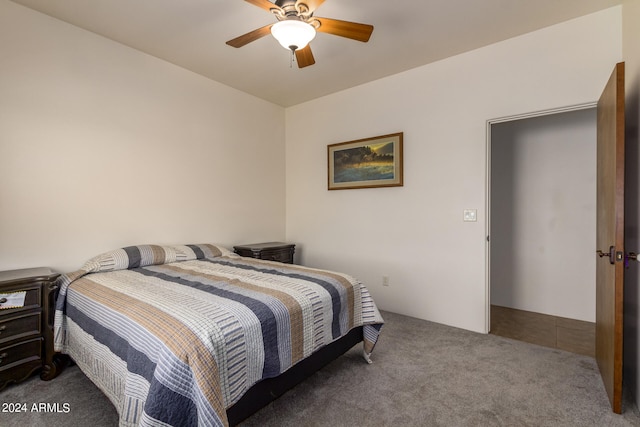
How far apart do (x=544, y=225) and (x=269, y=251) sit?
3.17m

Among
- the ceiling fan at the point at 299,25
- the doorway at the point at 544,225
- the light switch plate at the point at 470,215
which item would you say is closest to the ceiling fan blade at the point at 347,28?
the ceiling fan at the point at 299,25

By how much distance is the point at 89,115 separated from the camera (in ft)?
8.76

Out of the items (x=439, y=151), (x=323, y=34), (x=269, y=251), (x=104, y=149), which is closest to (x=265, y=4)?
(x=323, y=34)

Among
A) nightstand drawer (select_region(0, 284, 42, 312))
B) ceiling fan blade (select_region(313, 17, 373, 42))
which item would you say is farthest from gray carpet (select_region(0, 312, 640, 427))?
ceiling fan blade (select_region(313, 17, 373, 42))

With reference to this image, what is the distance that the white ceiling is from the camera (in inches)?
90.3

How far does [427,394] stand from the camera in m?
1.96

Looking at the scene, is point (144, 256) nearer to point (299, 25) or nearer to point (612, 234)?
point (299, 25)

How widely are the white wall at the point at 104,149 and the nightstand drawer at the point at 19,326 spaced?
0.53 meters

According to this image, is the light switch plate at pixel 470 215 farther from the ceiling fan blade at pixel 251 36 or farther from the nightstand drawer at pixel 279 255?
the ceiling fan blade at pixel 251 36

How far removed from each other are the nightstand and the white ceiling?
1958 mm

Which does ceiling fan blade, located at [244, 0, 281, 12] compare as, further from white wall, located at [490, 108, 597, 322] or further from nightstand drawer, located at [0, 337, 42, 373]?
white wall, located at [490, 108, 597, 322]

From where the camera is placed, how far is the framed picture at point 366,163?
11.4 feet

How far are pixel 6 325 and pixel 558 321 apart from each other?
471 centimetres

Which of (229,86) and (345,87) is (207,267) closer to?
(229,86)
